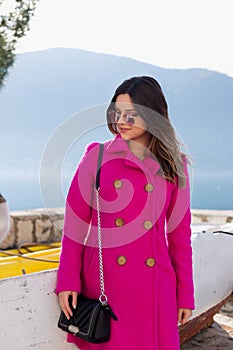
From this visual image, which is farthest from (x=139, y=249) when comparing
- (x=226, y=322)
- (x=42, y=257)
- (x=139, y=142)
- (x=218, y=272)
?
(x=226, y=322)

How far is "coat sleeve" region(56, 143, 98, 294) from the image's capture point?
1.65 meters

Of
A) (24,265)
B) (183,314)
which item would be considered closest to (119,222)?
(183,314)

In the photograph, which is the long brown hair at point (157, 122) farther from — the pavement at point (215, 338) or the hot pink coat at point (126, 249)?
the pavement at point (215, 338)

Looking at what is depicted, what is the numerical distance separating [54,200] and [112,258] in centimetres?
36

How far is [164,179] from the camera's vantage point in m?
1.75

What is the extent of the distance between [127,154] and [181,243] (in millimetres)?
353

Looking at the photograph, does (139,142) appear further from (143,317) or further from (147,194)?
(143,317)

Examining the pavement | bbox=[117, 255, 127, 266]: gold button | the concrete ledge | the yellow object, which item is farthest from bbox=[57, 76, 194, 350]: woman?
the concrete ledge

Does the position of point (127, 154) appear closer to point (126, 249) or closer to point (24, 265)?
point (126, 249)

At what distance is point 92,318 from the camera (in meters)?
1.59

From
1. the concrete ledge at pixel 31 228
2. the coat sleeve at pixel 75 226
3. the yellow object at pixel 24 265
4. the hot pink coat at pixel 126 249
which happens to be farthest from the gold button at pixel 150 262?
the concrete ledge at pixel 31 228

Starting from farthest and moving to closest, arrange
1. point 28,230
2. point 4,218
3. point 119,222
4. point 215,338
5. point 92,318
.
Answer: point 28,230
point 215,338
point 4,218
point 119,222
point 92,318

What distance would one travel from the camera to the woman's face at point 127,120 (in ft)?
5.57

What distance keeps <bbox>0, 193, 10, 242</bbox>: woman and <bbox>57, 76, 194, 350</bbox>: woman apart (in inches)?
26.6
